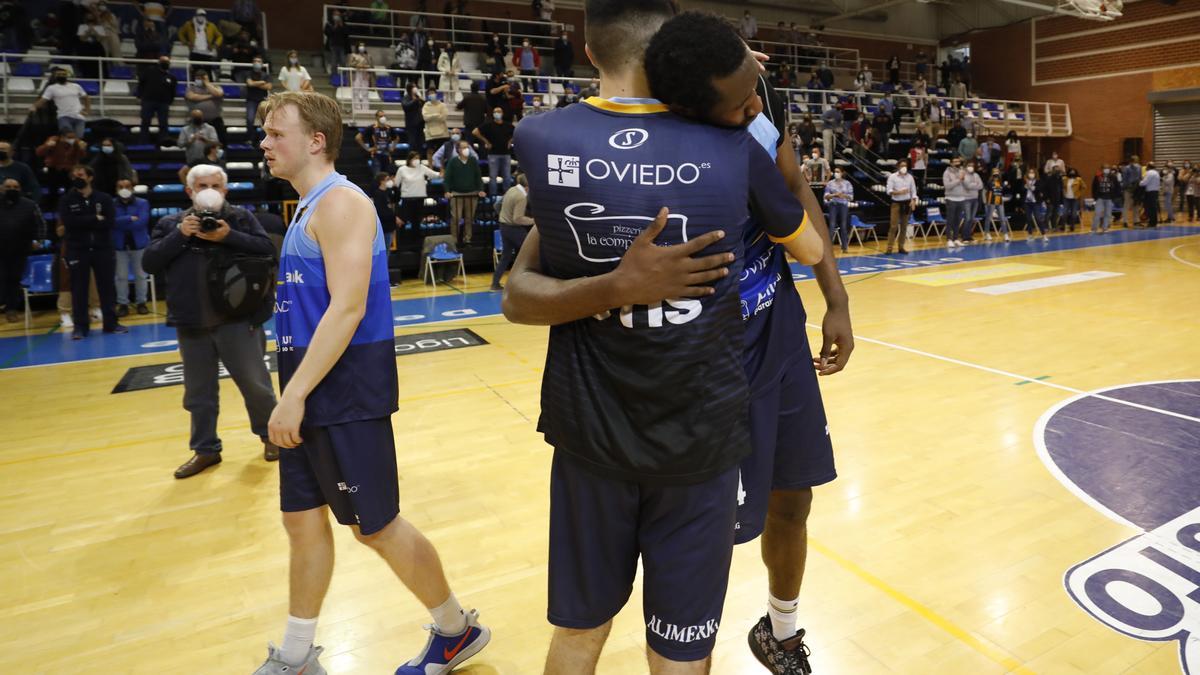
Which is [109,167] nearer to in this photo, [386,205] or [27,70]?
[386,205]

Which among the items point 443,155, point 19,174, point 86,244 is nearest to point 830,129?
point 443,155

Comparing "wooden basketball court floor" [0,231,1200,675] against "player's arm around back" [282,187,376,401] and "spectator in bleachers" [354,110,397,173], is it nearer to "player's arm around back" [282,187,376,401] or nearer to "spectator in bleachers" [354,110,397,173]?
"player's arm around back" [282,187,376,401]

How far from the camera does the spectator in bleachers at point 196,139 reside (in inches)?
449

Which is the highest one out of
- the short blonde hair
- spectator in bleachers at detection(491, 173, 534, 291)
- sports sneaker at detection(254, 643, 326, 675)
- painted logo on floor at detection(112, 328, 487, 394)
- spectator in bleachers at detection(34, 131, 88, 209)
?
spectator in bleachers at detection(34, 131, 88, 209)

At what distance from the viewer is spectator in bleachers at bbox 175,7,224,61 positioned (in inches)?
573

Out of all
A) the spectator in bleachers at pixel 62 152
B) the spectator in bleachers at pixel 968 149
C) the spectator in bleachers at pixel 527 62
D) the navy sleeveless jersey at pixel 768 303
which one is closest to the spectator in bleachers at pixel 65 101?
the spectator in bleachers at pixel 62 152

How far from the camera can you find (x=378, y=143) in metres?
13.8

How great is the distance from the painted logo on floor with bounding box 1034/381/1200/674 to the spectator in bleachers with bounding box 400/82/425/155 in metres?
12.0

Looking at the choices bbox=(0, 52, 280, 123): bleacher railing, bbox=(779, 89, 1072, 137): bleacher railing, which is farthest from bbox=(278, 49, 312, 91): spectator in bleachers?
bbox=(779, 89, 1072, 137): bleacher railing

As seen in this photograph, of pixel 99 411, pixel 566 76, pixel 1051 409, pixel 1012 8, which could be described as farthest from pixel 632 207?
pixel 1012 8

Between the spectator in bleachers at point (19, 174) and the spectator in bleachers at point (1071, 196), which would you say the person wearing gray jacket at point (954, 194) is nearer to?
the spectator in bleachers at point (1071, 196)

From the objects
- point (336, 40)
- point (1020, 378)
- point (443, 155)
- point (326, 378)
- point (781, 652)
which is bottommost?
point (781, 652)

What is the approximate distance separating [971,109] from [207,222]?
2641cm

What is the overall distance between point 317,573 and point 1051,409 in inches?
185
